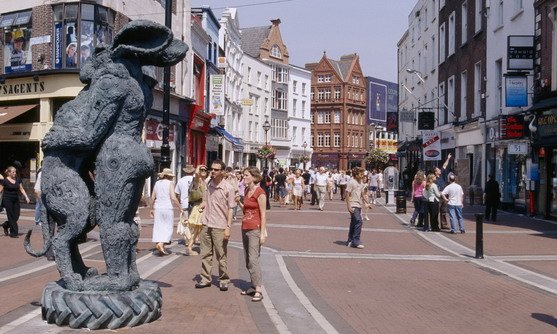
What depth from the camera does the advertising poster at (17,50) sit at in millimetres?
25922

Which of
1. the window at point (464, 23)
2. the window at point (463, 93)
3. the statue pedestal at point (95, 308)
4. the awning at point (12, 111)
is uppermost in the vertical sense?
the window at point (464, 23)

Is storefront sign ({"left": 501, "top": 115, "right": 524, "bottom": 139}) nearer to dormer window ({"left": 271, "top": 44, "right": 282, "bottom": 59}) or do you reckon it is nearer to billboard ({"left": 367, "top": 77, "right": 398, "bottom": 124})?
billboard ({"left": 367, "top": 77, "right": 398, "bottom": 124})

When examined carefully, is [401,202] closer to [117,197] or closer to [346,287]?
[346,287]

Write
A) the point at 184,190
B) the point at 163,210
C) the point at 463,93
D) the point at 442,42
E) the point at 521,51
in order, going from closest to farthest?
1. the point at 163,210
2. the point at 184,190
3. the point at 521,51
4. the point at 463,93
5. the point at 442,42

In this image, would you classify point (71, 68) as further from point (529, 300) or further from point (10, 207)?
point (529, 300)

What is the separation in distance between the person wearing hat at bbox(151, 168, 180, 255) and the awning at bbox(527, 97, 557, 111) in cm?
1368

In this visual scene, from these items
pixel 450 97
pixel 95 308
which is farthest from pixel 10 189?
pixel 450 97

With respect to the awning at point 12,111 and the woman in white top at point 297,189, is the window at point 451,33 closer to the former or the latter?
the woman in white top at point 297,189

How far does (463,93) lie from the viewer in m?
33.8

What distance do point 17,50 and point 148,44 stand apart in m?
21.4

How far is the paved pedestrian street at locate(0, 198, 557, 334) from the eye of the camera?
756 centimetres

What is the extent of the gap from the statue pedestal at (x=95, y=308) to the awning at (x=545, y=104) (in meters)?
17.6

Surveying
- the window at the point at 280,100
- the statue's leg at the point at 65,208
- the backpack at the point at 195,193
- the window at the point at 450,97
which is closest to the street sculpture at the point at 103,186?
the statue's leg at the point at 65,208

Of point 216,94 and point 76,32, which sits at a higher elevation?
point 76,32
